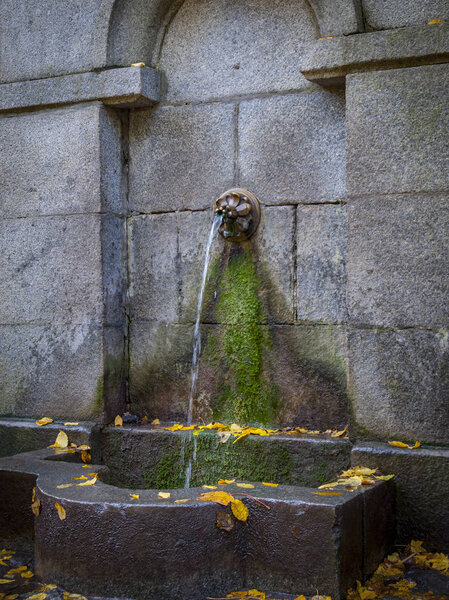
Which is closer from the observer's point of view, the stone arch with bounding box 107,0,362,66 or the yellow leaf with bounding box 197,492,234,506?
the yellow leaf with bounding box 197,492,234,506

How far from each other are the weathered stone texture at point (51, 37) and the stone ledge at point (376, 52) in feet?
4.92

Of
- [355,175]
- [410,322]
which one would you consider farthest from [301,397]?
[355,175]

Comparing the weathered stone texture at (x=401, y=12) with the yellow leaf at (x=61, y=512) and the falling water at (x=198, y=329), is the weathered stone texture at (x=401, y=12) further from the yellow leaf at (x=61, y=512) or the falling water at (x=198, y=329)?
the yellow leaf at (x=61, y=512)

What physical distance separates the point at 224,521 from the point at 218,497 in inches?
4.3

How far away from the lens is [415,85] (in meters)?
3.90

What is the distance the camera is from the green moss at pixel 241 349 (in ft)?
15.3

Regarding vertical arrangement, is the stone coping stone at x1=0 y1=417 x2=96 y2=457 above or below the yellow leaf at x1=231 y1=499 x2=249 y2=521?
above

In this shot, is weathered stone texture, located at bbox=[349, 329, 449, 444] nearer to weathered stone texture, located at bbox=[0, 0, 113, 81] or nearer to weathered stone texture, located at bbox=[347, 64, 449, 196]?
weathered stone texture, located at bbox=[347, 64, 449, 196]

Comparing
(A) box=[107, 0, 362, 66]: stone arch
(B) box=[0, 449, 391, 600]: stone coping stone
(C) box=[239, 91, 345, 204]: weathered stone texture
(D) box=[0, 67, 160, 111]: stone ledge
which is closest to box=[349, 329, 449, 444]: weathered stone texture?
(B) box=[0, 449, 391, 600]: stone coping stone

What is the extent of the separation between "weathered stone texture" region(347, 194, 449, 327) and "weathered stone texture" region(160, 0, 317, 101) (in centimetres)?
112

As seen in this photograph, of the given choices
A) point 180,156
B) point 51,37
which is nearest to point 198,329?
point 180,156

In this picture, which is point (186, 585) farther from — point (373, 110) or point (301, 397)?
point (373, 110)

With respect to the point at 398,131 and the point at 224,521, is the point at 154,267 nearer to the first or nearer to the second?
the point at 398,131

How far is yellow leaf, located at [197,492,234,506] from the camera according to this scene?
3.23 meters
